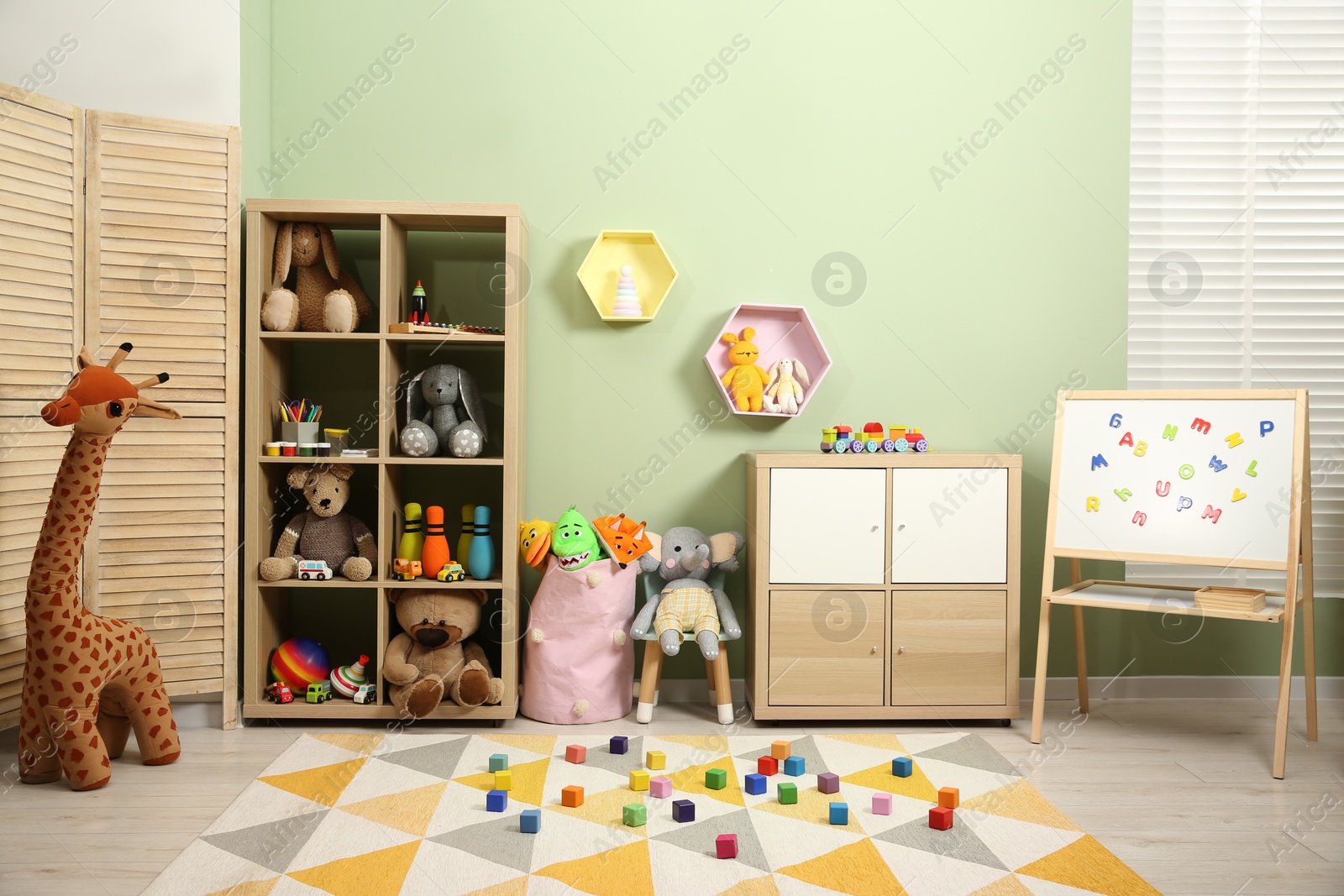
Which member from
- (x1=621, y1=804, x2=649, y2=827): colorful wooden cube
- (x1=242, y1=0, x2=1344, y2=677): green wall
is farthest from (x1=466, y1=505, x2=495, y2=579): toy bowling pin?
(x1=621, y1=804, x2=649, y2=827): colorful wooden cube

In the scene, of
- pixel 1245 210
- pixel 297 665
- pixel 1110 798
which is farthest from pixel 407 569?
pixel 1245 210

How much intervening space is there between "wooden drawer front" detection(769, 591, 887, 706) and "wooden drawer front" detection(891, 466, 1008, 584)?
0.22 m

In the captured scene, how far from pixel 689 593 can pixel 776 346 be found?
2.87 ft

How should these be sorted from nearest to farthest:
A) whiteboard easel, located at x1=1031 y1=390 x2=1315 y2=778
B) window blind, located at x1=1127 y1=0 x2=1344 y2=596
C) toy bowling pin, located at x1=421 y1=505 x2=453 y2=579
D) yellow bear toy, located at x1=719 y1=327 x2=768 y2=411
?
whiteboard easel, located at x1=1031 y1=390 x2=1315 y2=778, toy bowling pin, located at x1=421 y1=505 x2=453 y2=579, yellow bear toy, located at x1=719 y1=327 x2=768 y2=411, window blind, located at x1=1127 y1=0 x2=1344 y2=596

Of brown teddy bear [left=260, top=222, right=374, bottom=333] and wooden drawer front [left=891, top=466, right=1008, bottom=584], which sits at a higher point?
brown teddy bear [left=260, top=222, right=374, bottom=333]

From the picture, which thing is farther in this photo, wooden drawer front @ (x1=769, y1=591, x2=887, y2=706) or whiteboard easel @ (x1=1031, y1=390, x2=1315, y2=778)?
wooden drawer front @ (x1=769, y1=591, x2=887, y2=706)

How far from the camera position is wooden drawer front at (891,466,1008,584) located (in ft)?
8.55

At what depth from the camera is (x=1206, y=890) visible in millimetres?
1688

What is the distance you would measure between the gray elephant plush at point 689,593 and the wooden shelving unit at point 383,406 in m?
0.43

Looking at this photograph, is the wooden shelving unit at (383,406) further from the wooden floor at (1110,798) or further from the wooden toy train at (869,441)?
the wooden toy train at (869,441)

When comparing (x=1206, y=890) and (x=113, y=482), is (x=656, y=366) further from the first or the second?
(x=1206, y=890)

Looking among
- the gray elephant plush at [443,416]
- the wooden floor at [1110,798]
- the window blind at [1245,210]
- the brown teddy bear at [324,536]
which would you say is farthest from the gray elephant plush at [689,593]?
the window blind at [1245,210]

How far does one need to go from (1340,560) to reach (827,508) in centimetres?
183

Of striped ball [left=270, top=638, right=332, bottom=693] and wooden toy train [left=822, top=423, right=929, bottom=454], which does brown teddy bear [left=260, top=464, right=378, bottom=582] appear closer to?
striped ball [left=270, top=638, right=332, bottom=693]
